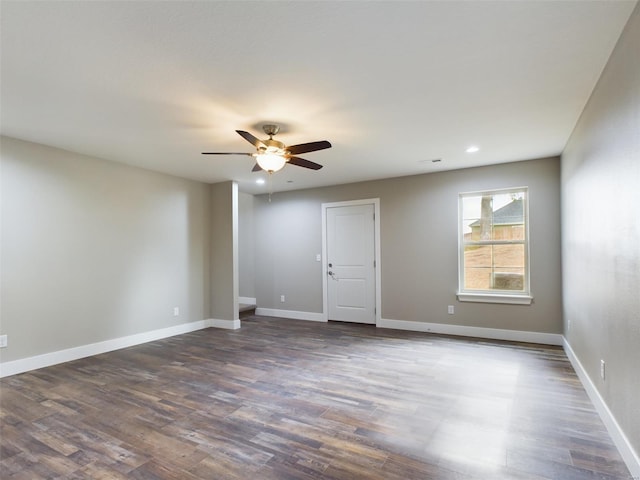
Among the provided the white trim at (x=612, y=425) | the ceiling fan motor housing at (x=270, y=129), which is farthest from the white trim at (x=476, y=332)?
the ceiling fan motor housing at (x=270, y=129)

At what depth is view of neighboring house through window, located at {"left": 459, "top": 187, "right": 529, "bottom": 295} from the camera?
15.5 feet

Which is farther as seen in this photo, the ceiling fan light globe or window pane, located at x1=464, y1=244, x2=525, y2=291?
window pane, located at x1=464, y1=244, x2=525, y2=291

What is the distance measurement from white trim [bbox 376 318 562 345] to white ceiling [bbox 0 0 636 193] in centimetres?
250

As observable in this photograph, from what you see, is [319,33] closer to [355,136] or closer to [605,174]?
[355,136]

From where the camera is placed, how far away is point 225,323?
18.7ft

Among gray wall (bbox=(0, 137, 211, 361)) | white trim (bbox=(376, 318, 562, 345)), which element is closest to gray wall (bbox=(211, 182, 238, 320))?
gray wall (bbox=(0, 137, 211, 361))

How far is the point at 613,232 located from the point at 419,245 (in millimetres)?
3194

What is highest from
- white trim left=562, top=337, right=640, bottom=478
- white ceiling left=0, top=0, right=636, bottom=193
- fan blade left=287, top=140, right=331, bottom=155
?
white ceiling left=0, top=0, right=636, bottom=193

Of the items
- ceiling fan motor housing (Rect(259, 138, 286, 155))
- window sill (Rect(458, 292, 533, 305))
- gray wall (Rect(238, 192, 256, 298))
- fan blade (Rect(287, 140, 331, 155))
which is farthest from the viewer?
gray wall (Rect(238, 192, 256, 298))

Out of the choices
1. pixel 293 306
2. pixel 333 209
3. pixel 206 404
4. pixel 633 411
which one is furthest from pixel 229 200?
pixel 633 411

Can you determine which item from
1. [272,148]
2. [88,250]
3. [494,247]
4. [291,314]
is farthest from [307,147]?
[291,314]

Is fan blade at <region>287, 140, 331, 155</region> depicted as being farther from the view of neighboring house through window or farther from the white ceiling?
the view of neighboring house through window

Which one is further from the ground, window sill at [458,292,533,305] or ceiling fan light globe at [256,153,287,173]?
ceiling fan light globe at [256,153,287,173]

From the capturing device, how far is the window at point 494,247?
15.5 feet
